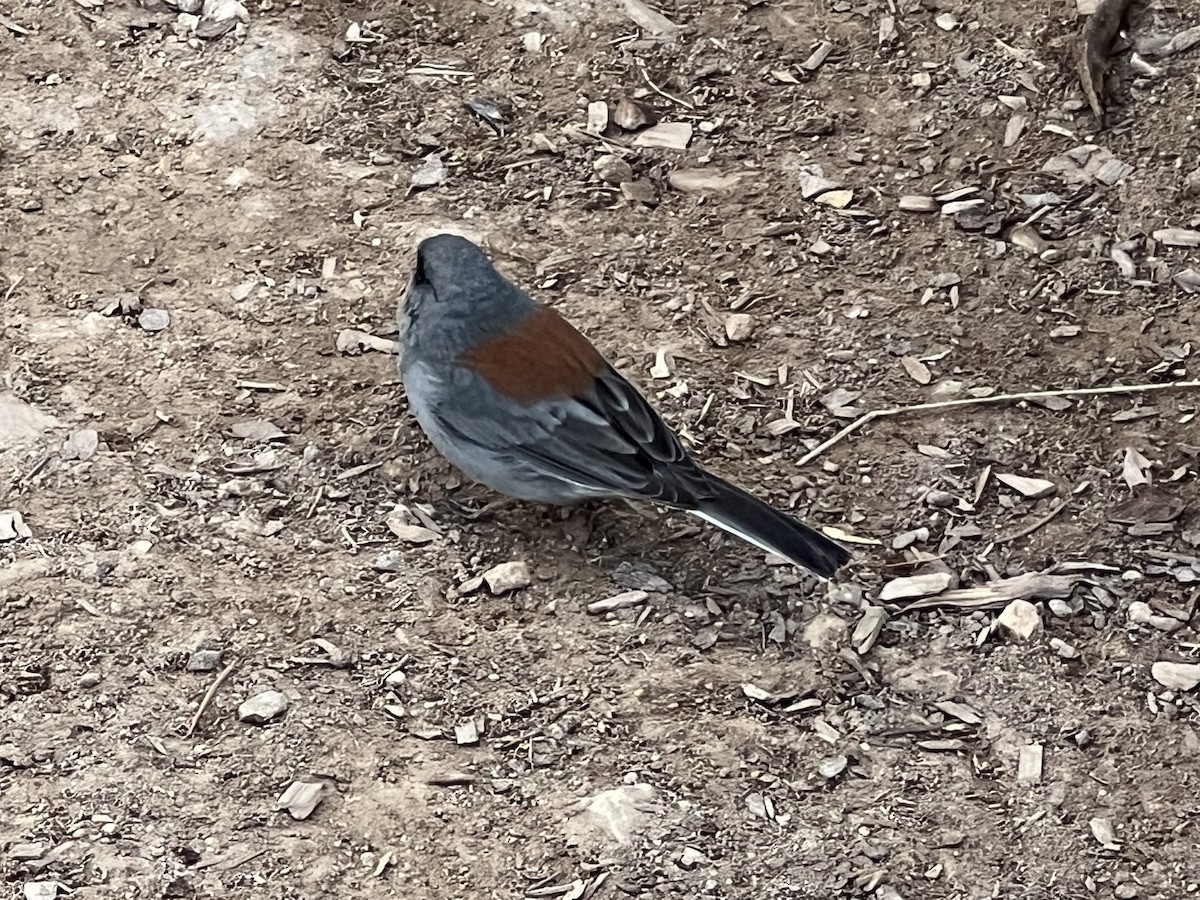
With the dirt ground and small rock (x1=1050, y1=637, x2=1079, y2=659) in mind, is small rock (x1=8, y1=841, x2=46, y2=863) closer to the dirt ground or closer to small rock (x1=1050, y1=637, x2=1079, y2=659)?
the dirt ground

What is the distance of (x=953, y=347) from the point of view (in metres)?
4.99

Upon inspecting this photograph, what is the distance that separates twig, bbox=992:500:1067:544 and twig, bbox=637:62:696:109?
7.55ft

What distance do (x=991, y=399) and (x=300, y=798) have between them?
2.47 m

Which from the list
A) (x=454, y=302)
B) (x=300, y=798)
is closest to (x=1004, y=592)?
(x=454, y=302)

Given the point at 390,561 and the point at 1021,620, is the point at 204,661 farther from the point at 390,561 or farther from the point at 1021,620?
the point at 1021,620

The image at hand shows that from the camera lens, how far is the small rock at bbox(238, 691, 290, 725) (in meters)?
3.84

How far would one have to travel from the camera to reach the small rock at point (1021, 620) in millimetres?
4090

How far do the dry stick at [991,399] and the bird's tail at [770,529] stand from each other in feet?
1.82

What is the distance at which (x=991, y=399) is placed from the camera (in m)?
4.76

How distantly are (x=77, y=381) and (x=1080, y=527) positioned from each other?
3.13m

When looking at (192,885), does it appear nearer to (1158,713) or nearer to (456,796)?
(456,796)

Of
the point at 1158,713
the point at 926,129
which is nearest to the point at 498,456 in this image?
the point at 1158,713

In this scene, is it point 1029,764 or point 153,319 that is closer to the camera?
point 1029,764

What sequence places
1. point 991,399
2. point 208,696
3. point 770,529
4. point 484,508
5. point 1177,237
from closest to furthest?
point 208,696 < point 770,529 < point 484,508 < point 991,399 < point 1177,237
